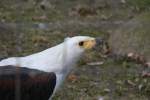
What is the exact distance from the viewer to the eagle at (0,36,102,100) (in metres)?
3.01

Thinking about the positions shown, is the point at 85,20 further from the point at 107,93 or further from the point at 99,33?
the point at 107,93

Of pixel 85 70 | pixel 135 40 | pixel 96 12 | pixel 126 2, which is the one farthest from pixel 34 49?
pixel 126 2

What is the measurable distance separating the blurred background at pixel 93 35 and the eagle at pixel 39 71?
344 mm

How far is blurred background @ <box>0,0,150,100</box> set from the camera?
429 centimetres

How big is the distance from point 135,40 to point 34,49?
83 cm

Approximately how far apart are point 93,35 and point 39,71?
211 centimetres

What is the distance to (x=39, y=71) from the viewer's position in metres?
3.14

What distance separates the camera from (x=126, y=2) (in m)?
6.32

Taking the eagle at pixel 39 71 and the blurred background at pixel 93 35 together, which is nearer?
the eagle at pixel 39 71

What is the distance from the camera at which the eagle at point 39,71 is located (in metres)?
3.01

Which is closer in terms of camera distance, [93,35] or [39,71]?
[39,71]

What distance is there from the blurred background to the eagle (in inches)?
13.5

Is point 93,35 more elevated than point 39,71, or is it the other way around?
point 93,35

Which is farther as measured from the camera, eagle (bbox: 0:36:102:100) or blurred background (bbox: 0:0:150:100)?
blurred background (bbox: 0:0:150:100)
